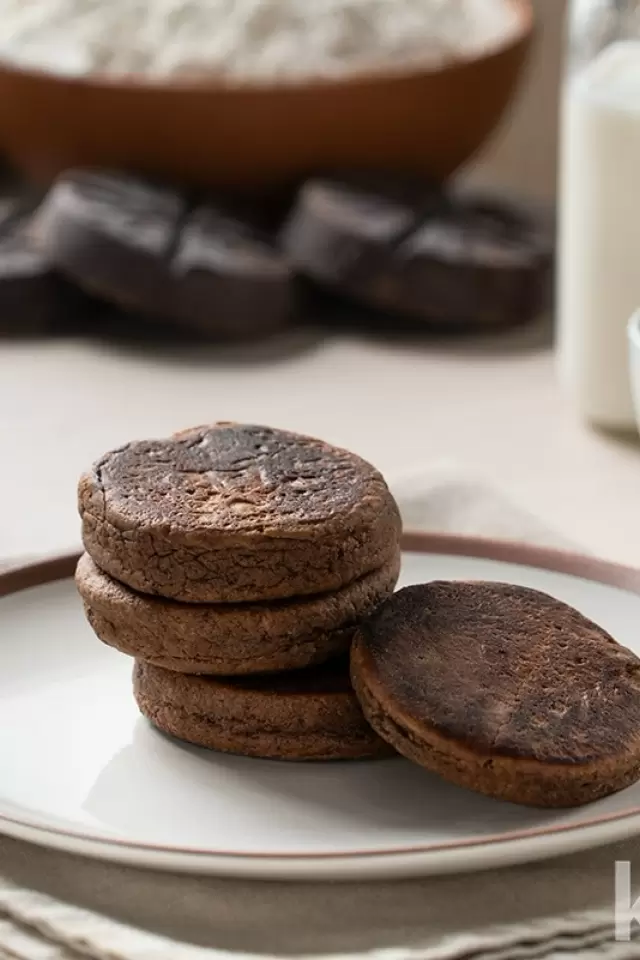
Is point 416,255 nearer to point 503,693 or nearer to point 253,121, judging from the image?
point 253,121

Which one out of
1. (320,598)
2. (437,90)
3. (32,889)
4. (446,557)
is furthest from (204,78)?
(32,889)

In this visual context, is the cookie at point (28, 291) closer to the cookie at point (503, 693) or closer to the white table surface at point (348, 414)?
the white table surface at point (348, 414)

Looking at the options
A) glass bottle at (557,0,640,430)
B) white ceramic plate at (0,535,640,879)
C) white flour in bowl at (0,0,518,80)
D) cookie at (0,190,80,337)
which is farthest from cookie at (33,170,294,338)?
white ceramic plate at (0,535,640,879)

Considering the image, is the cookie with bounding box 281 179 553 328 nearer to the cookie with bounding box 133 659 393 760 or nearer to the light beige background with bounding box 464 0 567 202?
the light beige background with bounding box 464 0 567 202

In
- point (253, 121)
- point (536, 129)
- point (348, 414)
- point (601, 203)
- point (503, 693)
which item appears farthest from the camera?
point (536, 129)

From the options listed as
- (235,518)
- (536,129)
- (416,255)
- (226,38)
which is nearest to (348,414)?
(416,255)

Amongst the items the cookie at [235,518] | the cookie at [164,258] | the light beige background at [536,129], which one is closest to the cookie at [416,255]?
the cookie at [164,258]
